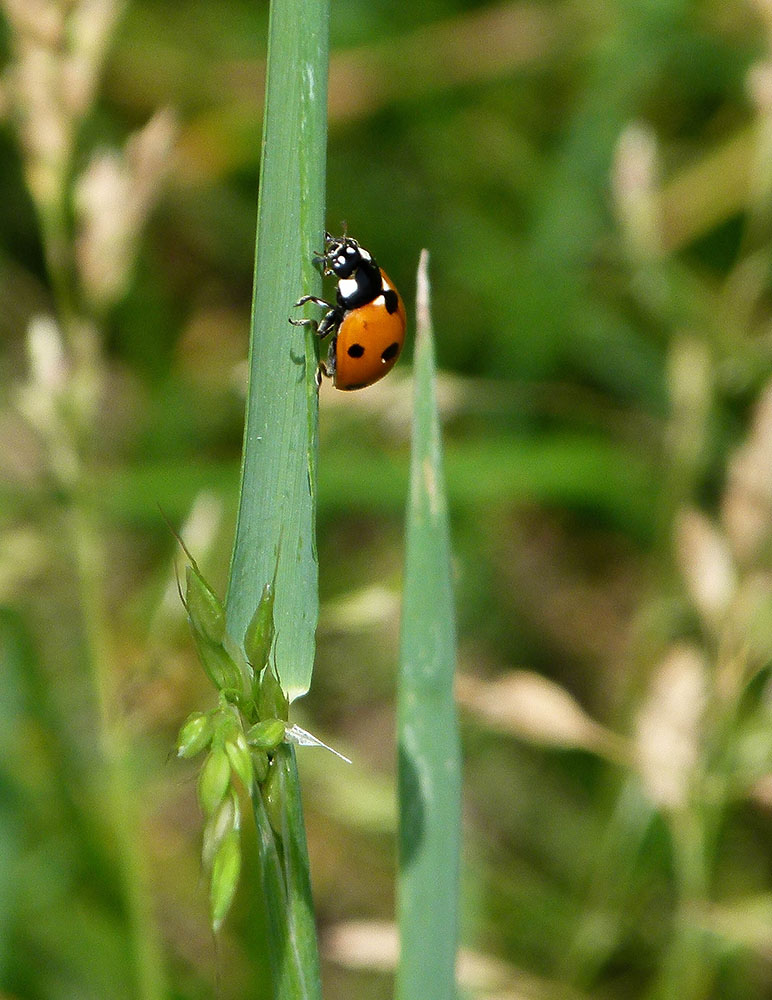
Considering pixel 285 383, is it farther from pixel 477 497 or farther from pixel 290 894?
pixel 477 497

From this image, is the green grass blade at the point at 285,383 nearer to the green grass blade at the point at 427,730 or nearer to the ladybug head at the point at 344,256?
the green grass blade at the point at 427,730

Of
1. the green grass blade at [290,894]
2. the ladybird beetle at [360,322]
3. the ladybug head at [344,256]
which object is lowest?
the green grass blade at [290,894]

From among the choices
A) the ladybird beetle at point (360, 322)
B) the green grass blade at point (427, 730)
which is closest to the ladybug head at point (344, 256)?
the ladybird beetle at point (360, 322)

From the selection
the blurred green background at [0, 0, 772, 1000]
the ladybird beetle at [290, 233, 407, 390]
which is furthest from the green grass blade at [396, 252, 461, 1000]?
the ladybird beetle at [290, 233, 407, 390]

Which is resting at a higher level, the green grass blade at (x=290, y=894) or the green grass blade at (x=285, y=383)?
the green grass blade at (x=285, y=383)

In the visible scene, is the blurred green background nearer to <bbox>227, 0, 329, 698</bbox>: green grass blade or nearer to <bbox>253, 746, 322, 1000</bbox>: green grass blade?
<bbox>253, 746, 322, 1000</bbox>: green grass blade

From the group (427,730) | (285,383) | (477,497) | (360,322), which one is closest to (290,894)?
(427,730)

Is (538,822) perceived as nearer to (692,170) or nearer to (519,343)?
(519,343)
